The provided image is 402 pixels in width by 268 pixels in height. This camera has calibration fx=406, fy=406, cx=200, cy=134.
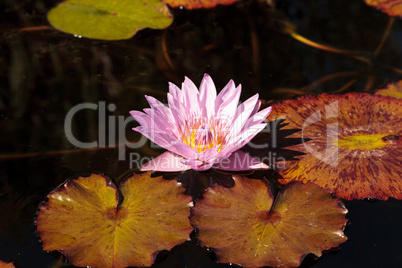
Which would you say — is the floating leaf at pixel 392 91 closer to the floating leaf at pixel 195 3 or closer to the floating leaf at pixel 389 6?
the floating leaf at pixel 389 6

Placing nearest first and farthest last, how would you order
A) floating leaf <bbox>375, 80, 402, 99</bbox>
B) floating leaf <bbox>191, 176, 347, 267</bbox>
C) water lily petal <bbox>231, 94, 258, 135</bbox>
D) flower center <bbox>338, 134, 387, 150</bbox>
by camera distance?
floating leaf <bbox>191, 176, 347, 267</bbox> → water lily petal <bbox>231, 94, 258, 135</bbox> → flower center <bbox>338, 134, 387, 150</bbox> → floating leaf <bbox>375, 80, 402, 99</bbox>

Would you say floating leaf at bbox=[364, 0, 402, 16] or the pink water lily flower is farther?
floating leaf at bbox=[364, 0, 402, 16]

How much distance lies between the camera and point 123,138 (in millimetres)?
1856

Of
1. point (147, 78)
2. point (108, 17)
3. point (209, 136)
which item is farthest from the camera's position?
point (108, 17)

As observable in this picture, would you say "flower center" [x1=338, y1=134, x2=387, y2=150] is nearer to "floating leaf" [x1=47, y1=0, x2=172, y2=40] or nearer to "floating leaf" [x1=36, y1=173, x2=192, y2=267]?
"floating leaf" [x1=36, y1=173, x2=192, y2=267]

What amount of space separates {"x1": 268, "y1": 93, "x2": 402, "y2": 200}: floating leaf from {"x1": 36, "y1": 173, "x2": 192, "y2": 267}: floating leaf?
1.56 ft

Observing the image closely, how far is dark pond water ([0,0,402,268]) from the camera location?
1455 millimetres

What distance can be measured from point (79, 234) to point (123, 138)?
0.60 m

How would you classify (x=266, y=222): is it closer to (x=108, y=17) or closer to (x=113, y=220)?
(x=113, y=220)

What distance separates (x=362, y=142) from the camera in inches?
66.5

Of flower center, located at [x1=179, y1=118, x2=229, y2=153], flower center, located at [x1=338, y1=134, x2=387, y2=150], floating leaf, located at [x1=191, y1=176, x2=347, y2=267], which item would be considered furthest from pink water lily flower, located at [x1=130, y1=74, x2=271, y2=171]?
flower center, located at [x1=338, y1=134, x2=387, y2=150]

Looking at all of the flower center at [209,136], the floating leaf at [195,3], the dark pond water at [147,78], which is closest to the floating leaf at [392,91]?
the dark pond water at [147,78]

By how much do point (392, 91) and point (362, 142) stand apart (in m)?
0.48

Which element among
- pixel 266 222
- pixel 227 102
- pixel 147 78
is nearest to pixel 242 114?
pixel 227 102
